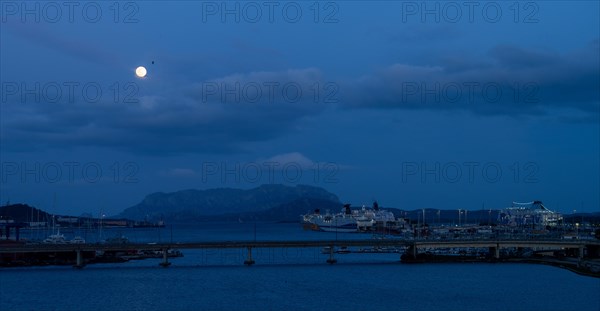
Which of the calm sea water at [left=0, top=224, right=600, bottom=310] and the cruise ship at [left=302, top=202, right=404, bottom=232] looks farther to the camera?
the cruise ship at [left=302, top=202, right=404, bottom=232]

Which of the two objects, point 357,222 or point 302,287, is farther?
point 357,222

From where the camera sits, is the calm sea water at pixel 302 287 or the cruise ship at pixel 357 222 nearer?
the calm sea water at pixel 302 287

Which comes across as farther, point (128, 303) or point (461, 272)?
point (461, 272)

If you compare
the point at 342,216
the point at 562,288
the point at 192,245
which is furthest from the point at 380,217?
the point at 562,288

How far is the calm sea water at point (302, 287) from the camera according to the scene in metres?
46.9

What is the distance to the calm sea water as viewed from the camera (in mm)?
46938

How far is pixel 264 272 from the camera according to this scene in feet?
226

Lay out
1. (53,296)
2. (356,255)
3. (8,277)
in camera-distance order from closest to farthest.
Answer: (53,296)
(8,277)
(356,255)

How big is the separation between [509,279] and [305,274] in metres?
17.3

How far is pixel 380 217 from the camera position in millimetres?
192000

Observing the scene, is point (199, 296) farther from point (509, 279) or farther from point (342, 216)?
point (342, 216)

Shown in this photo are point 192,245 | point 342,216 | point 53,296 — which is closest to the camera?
point 53,296

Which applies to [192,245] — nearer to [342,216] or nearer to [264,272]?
[264,272]

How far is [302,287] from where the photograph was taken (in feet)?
185
